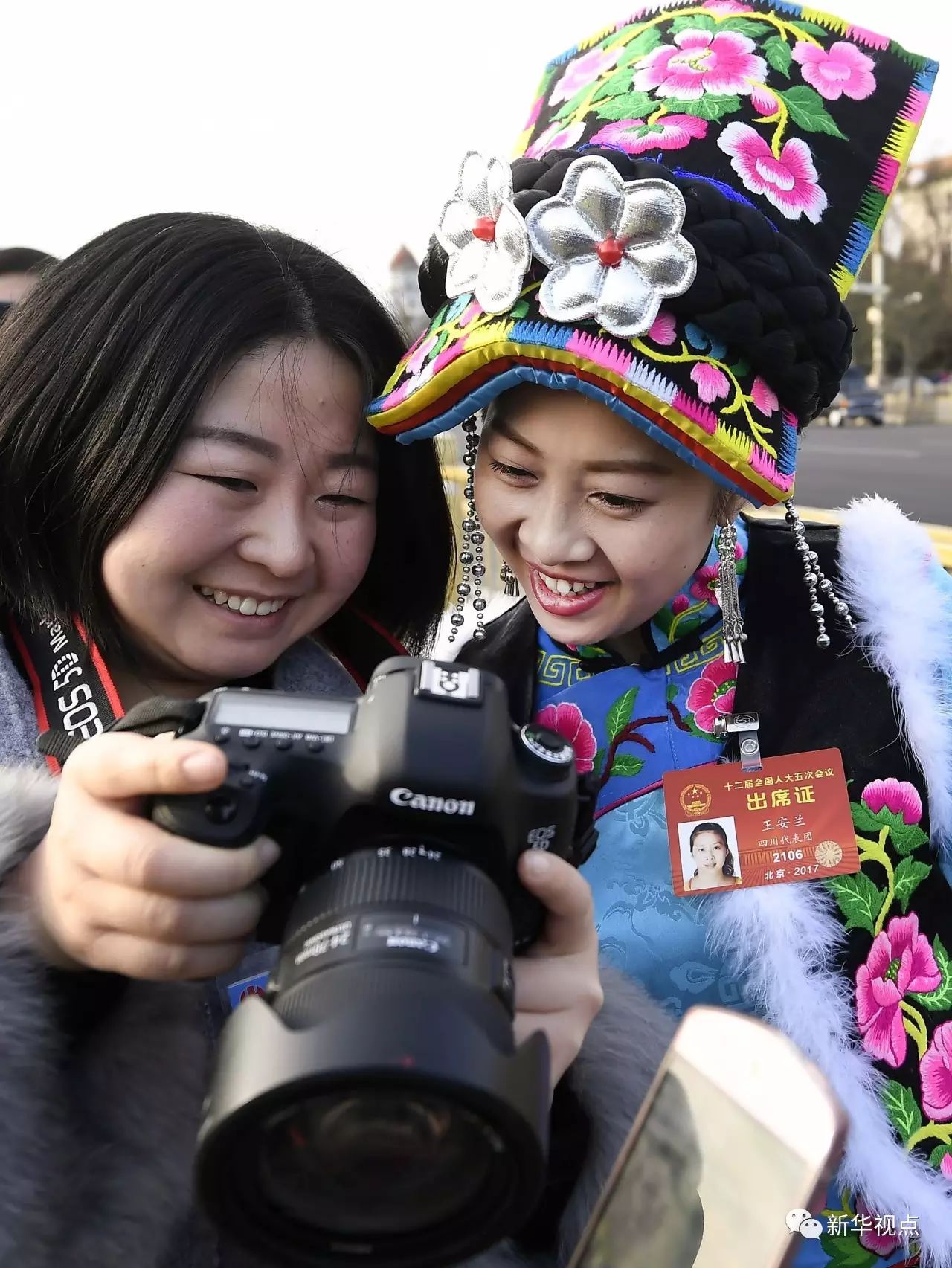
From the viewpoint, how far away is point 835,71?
1.19 metres

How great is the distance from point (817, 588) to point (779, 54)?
631 mm

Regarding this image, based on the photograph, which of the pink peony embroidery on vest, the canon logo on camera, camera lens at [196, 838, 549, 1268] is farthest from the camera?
the pink peony embroidery on vest

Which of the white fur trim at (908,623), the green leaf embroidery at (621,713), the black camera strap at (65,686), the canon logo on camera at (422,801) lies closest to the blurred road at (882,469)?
the white fur trim at (908,623)

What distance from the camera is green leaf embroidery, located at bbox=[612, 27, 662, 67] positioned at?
121 cm

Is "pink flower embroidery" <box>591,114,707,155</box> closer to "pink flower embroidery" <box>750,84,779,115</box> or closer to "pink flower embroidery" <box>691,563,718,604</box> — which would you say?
"pink flower embroidery" <box>750,84,779,115</box>

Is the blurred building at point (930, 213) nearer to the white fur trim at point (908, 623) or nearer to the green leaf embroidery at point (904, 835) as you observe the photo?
the white fur trim at point (908, 623)

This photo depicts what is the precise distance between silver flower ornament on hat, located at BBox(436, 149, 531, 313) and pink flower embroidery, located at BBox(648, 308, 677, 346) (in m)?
0.15

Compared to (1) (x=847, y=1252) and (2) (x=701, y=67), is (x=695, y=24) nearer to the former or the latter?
(2) (x=701, y=67)

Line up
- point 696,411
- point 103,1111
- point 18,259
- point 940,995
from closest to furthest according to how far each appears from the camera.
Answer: point 103,1111
point 696,411
point 940,995
point 18,259

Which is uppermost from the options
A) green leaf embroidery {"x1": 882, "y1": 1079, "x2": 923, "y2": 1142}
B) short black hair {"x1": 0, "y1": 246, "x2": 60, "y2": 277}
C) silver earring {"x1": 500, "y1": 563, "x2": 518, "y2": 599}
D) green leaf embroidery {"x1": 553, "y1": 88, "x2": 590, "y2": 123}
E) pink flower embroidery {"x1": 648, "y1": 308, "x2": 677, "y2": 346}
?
green leaf embroidery {"x1": 553, "y1": 88, "x2": 590, "y2": 123}

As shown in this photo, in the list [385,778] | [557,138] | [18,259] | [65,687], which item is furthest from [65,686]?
[18,259]

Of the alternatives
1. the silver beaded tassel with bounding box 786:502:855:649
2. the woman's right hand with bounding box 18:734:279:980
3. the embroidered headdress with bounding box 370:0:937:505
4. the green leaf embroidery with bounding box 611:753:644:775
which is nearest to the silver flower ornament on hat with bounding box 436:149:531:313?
the embroidered headdress with bounding box 370:0:937:505

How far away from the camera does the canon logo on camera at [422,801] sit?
0.62 m

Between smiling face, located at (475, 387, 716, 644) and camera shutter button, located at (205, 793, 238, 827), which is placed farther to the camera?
smiling face, located at (475, 387, 716, 644)
